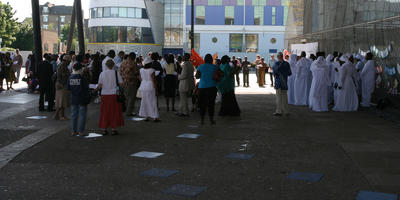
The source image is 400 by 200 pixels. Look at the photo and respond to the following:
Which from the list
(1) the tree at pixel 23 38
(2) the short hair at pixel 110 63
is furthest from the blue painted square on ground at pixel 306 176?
(1) the tree at pixel 23 38

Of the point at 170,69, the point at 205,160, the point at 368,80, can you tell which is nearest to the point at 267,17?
the point at 368,80

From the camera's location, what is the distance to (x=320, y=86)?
1584cm

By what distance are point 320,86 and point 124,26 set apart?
56.3m

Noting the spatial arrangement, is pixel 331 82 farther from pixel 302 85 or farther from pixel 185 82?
pixel 185 82

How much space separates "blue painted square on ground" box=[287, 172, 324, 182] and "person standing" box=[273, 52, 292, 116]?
696 cm

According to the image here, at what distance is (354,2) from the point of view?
790 inches

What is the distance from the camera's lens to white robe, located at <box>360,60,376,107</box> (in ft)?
53.9

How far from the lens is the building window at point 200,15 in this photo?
224 ft

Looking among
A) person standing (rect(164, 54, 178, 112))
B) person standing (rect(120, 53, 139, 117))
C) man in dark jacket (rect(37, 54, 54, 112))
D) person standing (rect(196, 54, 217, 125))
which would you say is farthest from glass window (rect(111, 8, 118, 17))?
person standing (rect(196, 54, 217, 125))

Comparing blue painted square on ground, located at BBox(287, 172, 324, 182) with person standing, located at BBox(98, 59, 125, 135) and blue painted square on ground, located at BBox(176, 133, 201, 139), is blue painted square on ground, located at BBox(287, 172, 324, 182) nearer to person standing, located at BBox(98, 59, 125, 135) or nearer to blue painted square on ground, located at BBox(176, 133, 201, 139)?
blue painted square on ground, located at BBox(176, 133, 201, 139)

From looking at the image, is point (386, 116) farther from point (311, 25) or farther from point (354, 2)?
point (311, 25)

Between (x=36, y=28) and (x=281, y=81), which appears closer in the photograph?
(x=281, y=81)

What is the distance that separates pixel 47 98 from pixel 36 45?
2.33m

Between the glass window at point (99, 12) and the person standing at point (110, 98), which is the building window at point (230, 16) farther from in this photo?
the person standing at point (110, 98)
